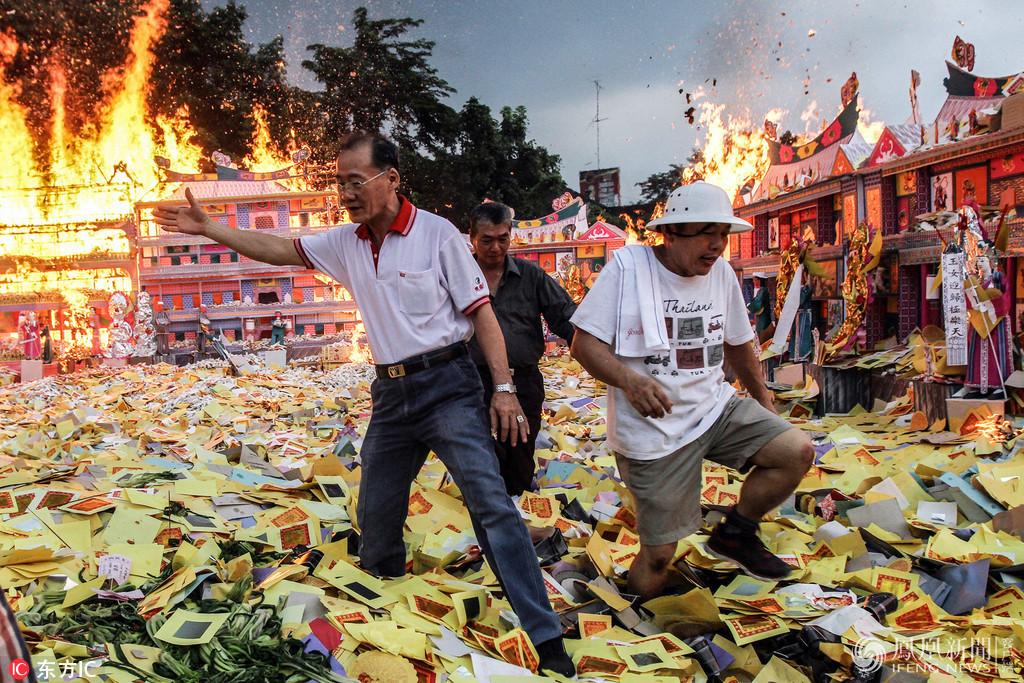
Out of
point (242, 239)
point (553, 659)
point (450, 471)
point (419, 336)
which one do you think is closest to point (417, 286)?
point (419, 336)

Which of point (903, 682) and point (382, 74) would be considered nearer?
point (903, 682)

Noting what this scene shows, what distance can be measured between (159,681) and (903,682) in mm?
2344

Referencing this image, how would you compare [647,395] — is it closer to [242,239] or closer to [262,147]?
[242,239]

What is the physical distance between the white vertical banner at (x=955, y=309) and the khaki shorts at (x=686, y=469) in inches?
217

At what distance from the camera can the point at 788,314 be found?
11.5 metres

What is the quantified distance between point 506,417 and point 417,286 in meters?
0.57

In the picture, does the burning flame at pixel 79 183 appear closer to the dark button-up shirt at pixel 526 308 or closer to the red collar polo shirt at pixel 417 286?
the dark button-up shirt at pixel 526 308

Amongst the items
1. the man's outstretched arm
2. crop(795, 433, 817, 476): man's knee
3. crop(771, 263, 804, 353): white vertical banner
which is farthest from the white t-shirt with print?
crop(771, 263, 804, 353): white vertical banner

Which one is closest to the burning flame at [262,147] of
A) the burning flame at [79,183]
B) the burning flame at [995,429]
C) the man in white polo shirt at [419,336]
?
the burning flame at [79,183]

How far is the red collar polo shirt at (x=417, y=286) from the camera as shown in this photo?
9.93 ft

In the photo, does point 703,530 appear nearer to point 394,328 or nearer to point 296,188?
point 394,328

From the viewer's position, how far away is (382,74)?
36062 millimetres

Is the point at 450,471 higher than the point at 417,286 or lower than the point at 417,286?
lower

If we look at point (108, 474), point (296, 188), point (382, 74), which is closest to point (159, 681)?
point (108, 474)
